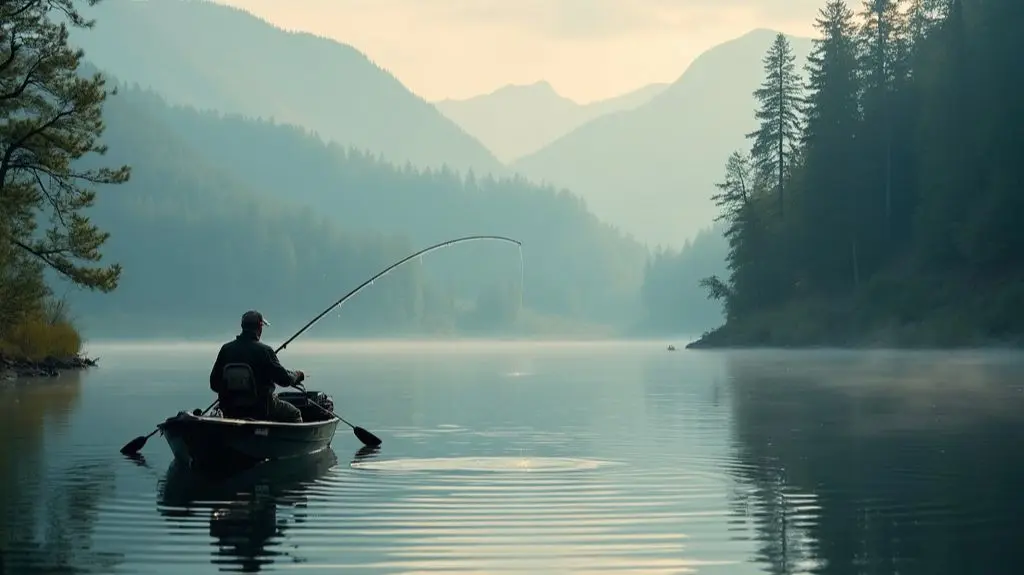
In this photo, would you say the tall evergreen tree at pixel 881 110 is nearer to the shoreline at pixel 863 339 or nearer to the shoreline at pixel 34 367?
the shoreline at pixel 863 339

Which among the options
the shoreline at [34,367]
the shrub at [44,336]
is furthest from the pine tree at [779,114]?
the shoreline at [34,367]

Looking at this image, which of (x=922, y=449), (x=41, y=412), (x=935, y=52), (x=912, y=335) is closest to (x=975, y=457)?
(x=922, y=449)

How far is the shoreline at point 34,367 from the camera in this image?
2238 inches

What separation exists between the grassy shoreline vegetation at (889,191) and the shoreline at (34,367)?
4552 centimetres

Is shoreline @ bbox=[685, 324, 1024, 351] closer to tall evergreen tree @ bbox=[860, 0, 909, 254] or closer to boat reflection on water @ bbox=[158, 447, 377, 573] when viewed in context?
tall evergreen tree @ bbox=[860, 0, 909, 254]

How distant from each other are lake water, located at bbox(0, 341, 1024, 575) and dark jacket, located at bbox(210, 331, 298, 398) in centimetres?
142

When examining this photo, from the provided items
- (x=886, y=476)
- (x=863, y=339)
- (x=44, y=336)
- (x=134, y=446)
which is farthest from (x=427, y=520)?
(x=863, y=339)

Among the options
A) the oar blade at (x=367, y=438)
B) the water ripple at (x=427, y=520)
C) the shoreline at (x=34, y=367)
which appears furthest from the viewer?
the shoreline at (x=34, y=367)

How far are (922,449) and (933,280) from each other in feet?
204

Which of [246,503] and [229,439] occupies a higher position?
[229,439]

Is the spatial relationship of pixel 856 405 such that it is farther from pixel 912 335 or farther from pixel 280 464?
pixel 912 335

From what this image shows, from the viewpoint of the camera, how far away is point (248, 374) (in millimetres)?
22438

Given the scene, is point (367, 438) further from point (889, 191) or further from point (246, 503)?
point (889, 191)

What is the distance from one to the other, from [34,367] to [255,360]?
4105 cm
